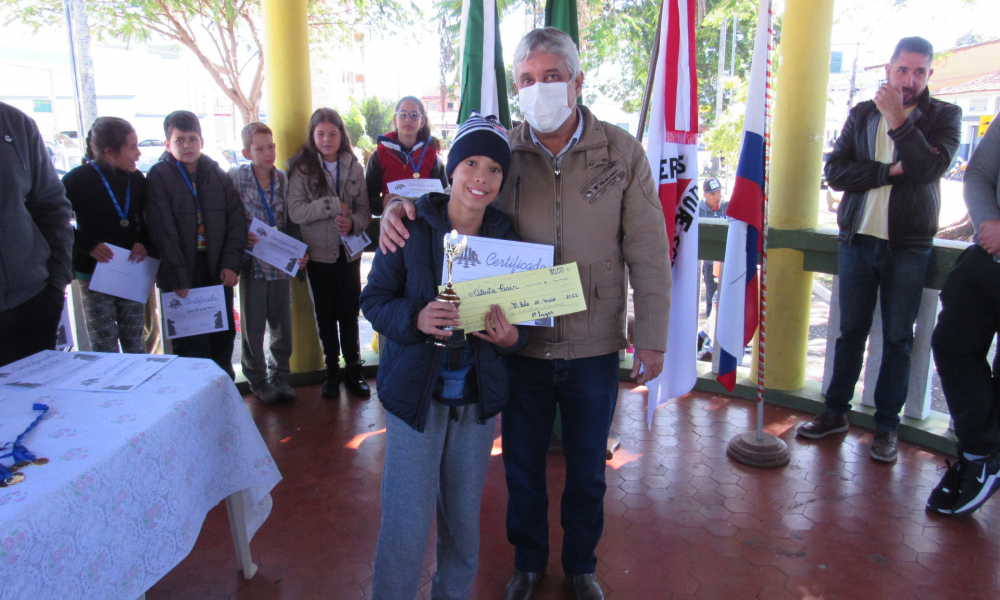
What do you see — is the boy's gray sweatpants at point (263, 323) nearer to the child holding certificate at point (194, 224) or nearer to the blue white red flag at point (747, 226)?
the child holding certificate at point (194, 224)

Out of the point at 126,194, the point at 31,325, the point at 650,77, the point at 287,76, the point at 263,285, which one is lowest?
the point at 263,285

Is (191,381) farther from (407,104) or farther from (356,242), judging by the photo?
(407,104)

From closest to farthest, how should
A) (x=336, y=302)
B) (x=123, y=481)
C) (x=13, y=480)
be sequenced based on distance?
1. (x=13, y=480)
2. (x=123, y=481)
3. (x=336, y=302)

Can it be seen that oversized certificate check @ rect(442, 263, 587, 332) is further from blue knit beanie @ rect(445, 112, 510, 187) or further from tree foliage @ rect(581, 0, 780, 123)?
tree foliage @ rect(581, 0, 780, 123)

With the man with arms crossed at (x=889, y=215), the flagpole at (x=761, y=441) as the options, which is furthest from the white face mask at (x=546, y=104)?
the man with arms crossed at (x=889, y=215)

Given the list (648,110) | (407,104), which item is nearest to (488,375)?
(648,110)

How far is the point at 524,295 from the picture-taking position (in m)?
1.90

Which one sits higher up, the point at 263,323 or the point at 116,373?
the point at 116,373

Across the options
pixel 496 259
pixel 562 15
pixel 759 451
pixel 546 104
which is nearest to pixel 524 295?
pixel 496 259

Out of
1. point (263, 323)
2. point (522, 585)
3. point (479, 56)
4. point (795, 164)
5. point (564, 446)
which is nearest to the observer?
point (564, 446)

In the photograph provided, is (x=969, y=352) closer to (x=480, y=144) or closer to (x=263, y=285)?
(x=480, y=144)

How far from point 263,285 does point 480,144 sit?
9.58ft

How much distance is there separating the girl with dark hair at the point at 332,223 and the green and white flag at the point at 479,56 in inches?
56.5

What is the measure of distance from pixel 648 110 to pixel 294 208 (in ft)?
7.77
